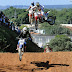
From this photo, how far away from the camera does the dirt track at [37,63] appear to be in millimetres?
11445

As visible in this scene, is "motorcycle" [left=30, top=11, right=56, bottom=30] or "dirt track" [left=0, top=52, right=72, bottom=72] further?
"motorcycle" [left=30, top=11, right=56, bottom=30]

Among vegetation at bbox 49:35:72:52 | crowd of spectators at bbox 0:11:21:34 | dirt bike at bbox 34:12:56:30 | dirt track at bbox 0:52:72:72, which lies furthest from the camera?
vegetation at bbox 49:35:72:52

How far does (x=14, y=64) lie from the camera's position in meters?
12.9

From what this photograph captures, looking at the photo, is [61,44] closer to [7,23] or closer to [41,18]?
[7,23]

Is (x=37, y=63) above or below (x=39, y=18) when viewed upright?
below

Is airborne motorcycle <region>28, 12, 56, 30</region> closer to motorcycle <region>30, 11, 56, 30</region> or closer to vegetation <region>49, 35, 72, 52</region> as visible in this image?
motorcycle <region>30, 11, 56, 30</region>

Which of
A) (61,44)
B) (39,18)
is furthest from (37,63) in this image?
(61,44)

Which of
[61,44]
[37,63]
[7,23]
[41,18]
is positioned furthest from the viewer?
[61,44]

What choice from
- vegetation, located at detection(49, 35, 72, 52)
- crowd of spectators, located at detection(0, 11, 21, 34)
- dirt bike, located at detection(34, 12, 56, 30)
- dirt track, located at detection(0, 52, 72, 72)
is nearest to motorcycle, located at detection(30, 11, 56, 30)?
dirt bike, located at detection(34, 12, 56, 30)

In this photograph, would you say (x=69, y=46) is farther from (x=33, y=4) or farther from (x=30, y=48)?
(x=33, y=4)

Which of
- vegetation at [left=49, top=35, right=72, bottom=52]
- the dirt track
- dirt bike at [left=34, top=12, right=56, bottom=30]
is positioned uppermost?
dirt bike at [left=34, top=12, right=56, bottom=30]

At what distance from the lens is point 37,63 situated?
13.1 m

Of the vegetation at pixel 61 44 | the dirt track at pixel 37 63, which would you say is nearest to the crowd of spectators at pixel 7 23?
the dirt track at pixel 37 63

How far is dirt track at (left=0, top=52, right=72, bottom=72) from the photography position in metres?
11.4
